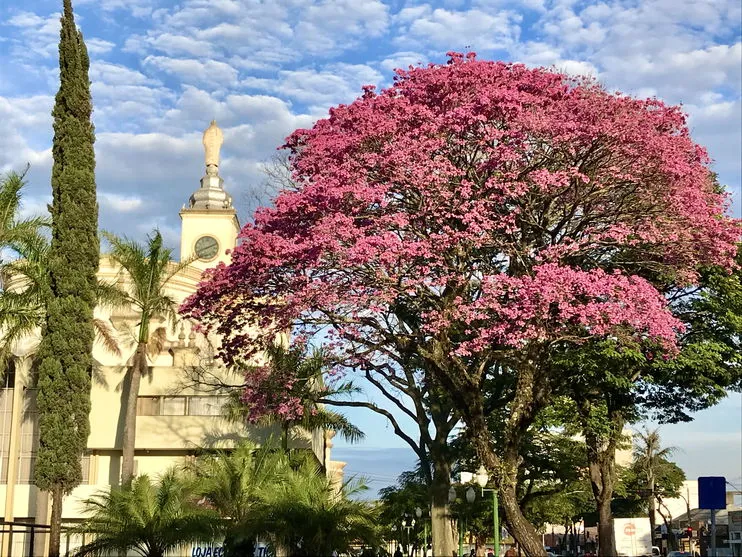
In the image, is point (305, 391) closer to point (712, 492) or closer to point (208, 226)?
point (712, 492)

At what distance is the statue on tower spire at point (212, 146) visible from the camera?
2447 inches

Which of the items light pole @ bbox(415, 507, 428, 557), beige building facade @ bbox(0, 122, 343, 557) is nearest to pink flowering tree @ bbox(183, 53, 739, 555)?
beige building facade @ bbox(0, 122, 343, 557)

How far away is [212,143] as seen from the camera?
6350cm

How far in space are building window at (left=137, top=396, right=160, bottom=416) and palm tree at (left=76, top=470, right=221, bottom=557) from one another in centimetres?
1427

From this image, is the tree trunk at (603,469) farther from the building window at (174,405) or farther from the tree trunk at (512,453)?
the building window at (174,405)

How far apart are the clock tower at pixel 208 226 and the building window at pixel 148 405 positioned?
1933 cm

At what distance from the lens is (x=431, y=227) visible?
834 inches

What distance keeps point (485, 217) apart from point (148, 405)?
21.2 m

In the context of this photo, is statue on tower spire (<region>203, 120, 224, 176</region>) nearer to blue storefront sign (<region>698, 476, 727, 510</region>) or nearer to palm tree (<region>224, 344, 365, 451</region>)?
palm tree (<region>224, 344, 365, 451</region>)

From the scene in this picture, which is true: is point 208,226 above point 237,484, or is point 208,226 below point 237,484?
above

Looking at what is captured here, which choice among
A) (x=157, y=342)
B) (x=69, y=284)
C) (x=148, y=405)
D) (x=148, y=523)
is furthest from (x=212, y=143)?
(x=148, y=523)

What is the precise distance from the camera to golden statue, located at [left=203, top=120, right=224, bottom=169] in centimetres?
6241

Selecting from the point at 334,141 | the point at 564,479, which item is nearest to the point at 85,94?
the point at 334,141

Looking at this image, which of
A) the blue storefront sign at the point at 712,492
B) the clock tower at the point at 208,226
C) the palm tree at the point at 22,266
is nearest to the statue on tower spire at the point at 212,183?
the clock tower at the point at 208,226
